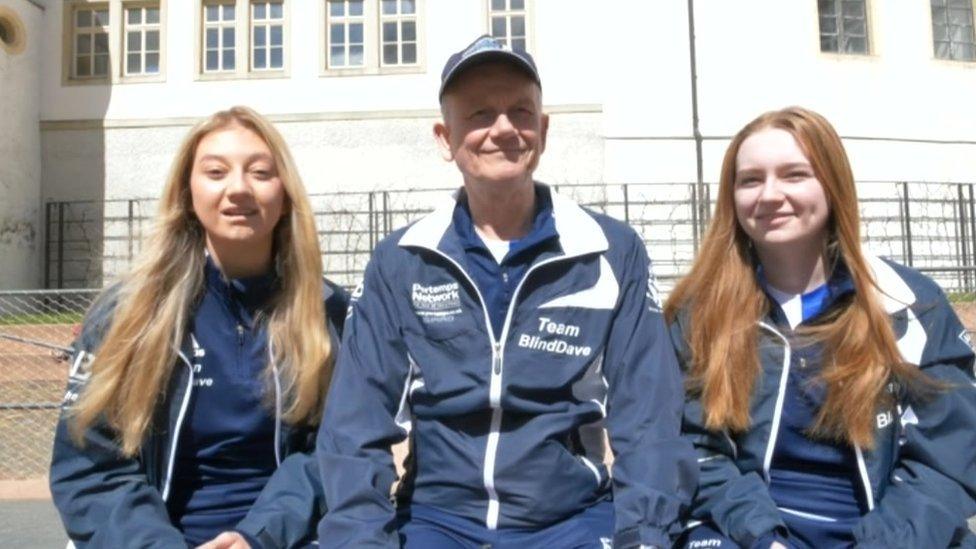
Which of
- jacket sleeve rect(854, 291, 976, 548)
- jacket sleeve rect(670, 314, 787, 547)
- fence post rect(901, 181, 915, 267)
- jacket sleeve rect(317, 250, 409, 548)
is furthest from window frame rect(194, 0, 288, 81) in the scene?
jacket sleeve rect(854, 291, 976, 548)

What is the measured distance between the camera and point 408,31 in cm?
2259

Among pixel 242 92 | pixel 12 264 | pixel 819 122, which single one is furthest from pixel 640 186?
pixel 819 122

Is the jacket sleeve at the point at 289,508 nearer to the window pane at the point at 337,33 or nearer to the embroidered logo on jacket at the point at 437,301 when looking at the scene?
the embroidered logo on jacket at the point at 437,301

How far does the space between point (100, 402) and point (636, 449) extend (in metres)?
1.54

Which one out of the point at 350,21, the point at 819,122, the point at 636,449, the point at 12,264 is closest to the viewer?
the point at 636,449

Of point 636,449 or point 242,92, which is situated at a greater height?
point 242,92

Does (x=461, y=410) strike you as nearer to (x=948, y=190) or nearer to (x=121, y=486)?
(x=121, y=486)

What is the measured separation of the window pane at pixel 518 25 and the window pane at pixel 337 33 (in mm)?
3499

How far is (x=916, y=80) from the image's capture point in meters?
23.2

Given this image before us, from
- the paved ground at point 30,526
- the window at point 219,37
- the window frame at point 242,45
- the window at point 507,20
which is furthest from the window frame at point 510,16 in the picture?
the paved ground at point 30,526

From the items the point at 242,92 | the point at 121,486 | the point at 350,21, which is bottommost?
the point at 121,486

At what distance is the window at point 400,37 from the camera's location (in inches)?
889

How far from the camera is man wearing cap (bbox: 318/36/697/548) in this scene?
303cm

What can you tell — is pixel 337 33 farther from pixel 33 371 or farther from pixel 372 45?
pixel 33 371
